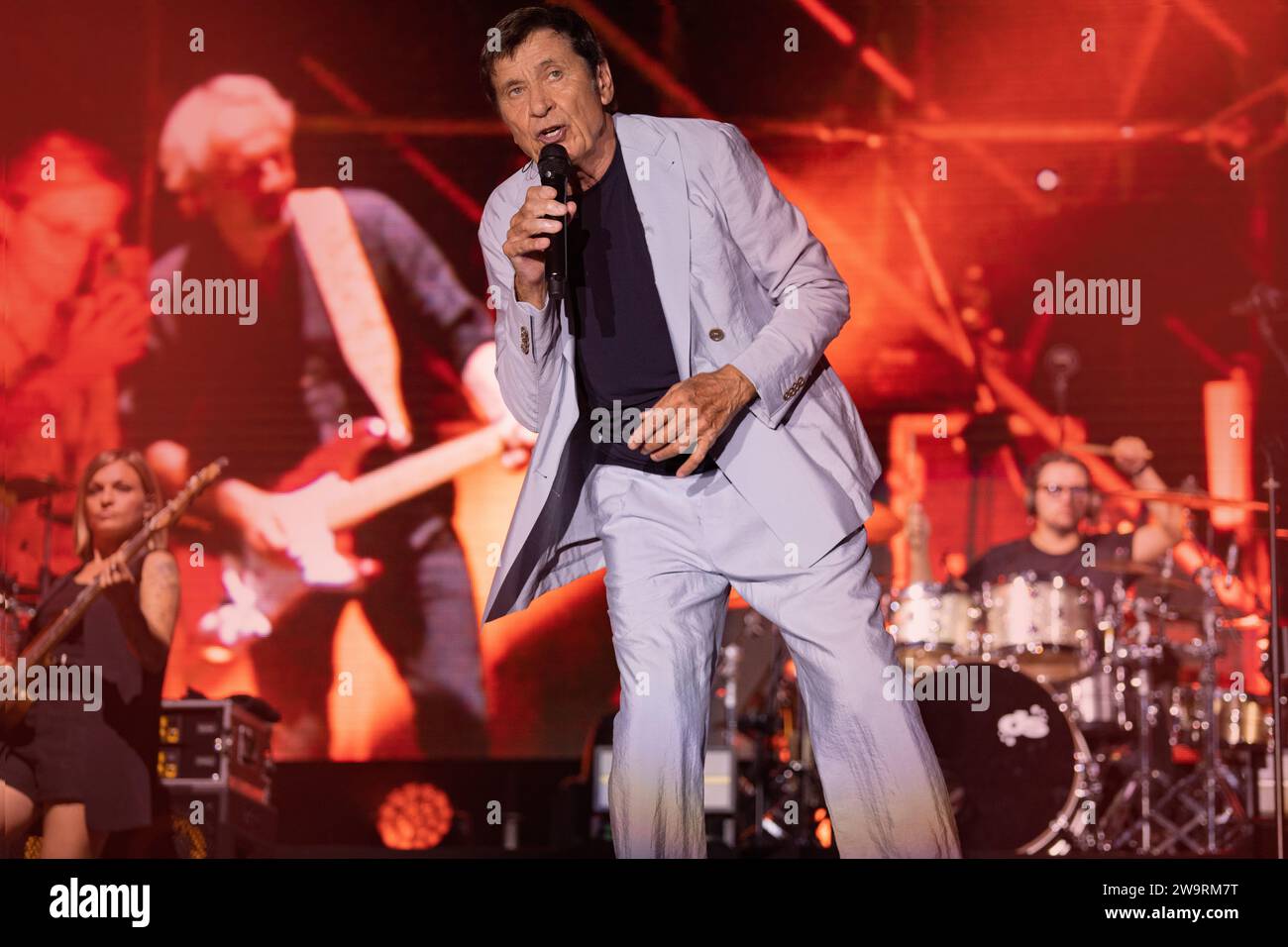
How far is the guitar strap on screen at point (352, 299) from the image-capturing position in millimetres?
5766

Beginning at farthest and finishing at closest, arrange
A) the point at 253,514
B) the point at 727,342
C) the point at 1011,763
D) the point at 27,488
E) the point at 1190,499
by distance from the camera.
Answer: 1. the point at 253,514
2. the point at 27,488
3. the point at 1190,499
4. the point at 1011,763
5. the point at 727,342

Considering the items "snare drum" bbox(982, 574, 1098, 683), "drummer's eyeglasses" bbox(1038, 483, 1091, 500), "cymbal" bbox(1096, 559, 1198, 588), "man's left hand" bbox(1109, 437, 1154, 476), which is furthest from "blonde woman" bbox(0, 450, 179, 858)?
"man's left hand" bbox(1109, 437, 1154, 476)

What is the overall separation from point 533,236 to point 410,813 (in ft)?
13.2

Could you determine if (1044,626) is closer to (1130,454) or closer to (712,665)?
(1130,454)

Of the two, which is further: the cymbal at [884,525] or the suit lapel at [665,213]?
the cymbal at [884,525]

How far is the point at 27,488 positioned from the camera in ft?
18.5

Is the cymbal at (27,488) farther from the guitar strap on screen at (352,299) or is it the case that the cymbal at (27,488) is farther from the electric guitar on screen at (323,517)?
the guitar strap on screen at (352,299)

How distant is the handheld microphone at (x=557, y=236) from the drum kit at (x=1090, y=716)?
3.03m

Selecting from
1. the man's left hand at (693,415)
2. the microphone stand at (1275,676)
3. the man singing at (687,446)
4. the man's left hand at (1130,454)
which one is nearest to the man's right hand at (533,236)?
the man singing at (687,446)

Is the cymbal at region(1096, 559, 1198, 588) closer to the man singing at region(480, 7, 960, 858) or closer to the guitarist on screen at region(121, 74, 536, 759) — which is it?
the guitarist on screen at region(121, 74, 536, 759)

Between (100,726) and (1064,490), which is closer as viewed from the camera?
(100,726)

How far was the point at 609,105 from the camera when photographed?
2420 millimetres

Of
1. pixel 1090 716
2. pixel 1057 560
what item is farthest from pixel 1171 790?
pixel 1057 560

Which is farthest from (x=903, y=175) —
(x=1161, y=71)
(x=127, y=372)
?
(x=127, y=372)
